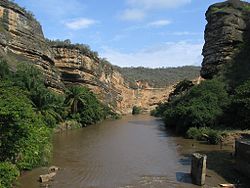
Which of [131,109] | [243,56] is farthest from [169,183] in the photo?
[131,109]

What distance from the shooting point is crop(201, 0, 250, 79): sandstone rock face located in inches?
2389

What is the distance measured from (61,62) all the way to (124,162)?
51.2 meters

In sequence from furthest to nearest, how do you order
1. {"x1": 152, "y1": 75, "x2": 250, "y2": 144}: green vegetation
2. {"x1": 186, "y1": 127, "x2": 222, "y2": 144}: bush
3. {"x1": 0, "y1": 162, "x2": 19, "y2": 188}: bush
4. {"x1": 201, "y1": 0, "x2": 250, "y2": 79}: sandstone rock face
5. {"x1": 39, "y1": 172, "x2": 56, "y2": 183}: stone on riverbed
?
{"x1": 201, "y1": 0, "x2": 250, "y2": 79}: sandstone rock face
{"x1": 152, "y1": 75, "x2": 250, "y2": 144}: green vegetation
{"x1": 186, "y1": 127, "x2": 222, "y2": 144}: bush
{"x1": 39, "y1": 172, "x2": 56, "y2": 183}: stone on riverbed
{"x1": 0, "y1": 162, "x2": 19, "y2": 188}: bush

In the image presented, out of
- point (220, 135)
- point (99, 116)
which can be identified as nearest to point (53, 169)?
point (220, 135)

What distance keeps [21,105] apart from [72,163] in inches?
333

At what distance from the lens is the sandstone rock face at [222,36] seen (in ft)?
199

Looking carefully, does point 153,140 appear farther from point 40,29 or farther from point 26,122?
point 40,29

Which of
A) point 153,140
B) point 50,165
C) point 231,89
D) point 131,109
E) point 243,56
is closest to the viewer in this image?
point 50,165

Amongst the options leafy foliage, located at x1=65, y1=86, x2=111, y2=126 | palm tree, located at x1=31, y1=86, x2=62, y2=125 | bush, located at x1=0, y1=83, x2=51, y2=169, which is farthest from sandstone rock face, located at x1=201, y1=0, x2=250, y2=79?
bush, located at x1=0, y1=83, x2=51, y2=169

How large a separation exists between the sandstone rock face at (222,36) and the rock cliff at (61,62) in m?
26.0

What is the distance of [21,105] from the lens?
18797 millimetres

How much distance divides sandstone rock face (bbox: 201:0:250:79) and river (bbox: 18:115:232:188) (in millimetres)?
24863

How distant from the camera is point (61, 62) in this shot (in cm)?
7469

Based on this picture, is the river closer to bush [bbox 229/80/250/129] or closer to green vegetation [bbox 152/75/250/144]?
green vegetation [bbox 152/75/250/144]
